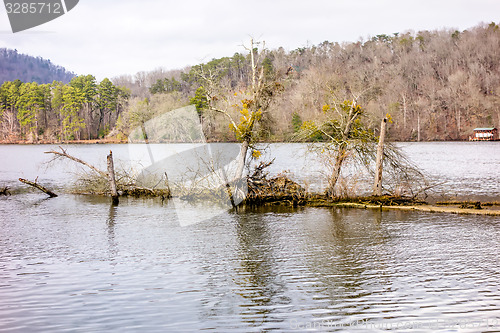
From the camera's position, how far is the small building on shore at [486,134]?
10100 centimetres

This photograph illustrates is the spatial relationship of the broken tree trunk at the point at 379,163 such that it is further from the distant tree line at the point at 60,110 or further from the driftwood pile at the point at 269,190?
the distant tree line at the point at 60,110

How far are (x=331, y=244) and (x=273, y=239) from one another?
1961mm

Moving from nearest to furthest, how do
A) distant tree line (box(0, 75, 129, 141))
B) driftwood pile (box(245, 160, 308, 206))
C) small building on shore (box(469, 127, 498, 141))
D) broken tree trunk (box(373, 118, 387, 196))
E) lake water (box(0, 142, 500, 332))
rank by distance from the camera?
lake water (box(0, 142, 500, 332))
broken tree trunk (box(373, 118, 387, 196))
driftwood pile (box(245, 160, 308, 206))
small building on shore (box(469, 127, 498, 141))
distant tree line (box(0, 75, 129, 141))

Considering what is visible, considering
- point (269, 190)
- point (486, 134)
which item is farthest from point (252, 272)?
point (486, 134)

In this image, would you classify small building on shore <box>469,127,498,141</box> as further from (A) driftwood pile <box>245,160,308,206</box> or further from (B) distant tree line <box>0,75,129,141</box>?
(A) driftwood pile <box>245,160,308,206</box>

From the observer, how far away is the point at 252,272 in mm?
12055

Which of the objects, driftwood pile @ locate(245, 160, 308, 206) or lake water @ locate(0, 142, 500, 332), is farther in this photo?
driftwood pile @ locate(245, 160, 308, 206)

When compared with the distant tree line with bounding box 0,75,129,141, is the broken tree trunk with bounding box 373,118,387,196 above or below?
below

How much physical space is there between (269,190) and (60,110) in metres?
104

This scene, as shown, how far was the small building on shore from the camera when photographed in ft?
331

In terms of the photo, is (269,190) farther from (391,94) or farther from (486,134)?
(391,94)

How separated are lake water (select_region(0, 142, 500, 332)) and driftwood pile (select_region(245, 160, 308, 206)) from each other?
2003 millimetres

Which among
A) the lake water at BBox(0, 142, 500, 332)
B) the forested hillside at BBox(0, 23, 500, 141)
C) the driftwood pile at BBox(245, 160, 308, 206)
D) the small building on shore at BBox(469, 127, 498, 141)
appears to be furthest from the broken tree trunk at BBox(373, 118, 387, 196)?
the small building on shore at BBox(469, 127, 498, 141)

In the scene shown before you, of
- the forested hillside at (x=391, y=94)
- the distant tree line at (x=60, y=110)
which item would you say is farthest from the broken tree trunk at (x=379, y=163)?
the distant tree line at (x=60, y=110)
